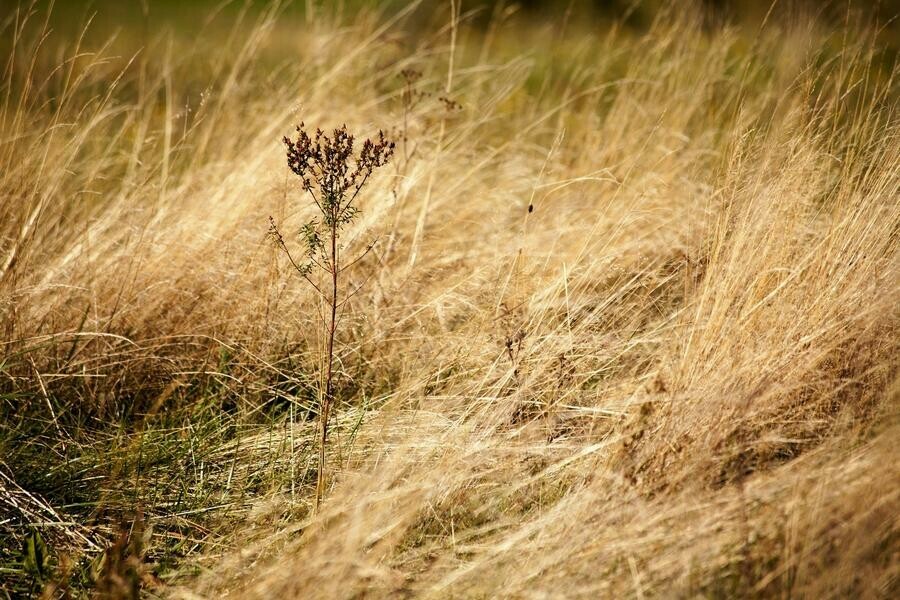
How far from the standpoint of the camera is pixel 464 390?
6.47ft

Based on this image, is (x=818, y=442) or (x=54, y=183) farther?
(x=54, y=183)

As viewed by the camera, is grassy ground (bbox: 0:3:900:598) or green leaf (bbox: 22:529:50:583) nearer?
grassy ground (bbox: 0:3:900:598)

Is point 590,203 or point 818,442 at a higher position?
point 590,203

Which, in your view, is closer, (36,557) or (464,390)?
(36,557)

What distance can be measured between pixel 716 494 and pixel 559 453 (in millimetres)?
408

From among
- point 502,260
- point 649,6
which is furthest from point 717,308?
point 649,6

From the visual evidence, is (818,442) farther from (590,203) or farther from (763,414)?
(590,203)

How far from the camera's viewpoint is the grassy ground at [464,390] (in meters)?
1.39

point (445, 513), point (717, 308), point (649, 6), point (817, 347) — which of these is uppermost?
point (649, 6)

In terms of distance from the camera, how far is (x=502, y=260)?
2389 millimetres

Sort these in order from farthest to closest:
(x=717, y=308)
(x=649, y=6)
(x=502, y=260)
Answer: (x=649, y=6) → (x=502, y=260) → (x=717, y=308)

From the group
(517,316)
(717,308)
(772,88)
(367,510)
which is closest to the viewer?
(367,510)

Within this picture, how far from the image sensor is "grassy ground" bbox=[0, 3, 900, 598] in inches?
54.6

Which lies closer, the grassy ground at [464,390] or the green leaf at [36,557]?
the grassy ground at [464,390]
